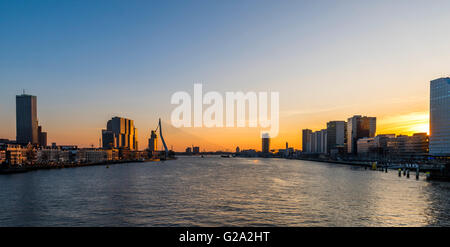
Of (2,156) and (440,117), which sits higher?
(440,117)

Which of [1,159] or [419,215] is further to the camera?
[1,159]

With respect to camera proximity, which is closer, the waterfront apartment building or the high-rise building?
the waterfront apartment building

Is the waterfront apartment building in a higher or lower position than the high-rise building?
lower

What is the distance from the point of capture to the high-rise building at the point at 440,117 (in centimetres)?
16099

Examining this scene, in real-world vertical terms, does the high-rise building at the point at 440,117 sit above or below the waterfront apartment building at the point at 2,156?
above

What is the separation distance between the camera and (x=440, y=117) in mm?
167375

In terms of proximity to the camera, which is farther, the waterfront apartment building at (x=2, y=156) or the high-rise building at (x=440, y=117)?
the high-rise building at (x=440, y=117)

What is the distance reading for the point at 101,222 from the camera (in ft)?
89.7

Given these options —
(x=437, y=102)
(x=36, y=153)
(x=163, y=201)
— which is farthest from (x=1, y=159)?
(x=437, y=102)

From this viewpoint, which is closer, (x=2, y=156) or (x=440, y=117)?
(x=2, y=156)

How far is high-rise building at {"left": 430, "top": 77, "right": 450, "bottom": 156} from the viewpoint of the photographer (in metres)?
161
